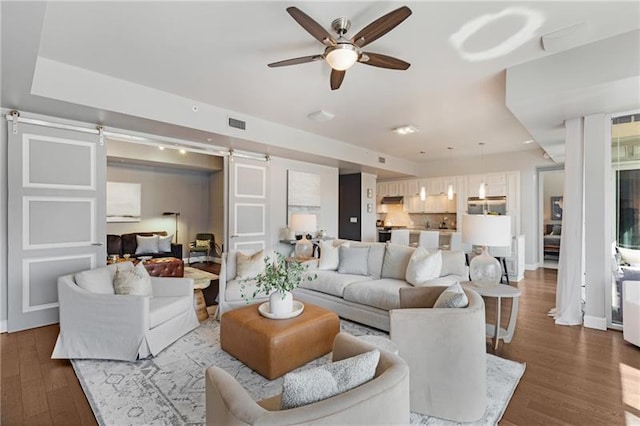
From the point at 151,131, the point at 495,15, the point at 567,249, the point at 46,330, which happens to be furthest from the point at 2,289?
the point at 567,249

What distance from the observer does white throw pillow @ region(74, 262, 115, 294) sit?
2842 mm

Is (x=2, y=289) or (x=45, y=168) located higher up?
(x=45, y=168)

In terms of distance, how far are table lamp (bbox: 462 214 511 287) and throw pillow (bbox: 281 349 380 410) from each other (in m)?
2.25

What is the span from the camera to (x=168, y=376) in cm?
249

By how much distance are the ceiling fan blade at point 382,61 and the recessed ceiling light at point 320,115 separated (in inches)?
77.5

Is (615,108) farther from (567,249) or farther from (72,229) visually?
(72,229)

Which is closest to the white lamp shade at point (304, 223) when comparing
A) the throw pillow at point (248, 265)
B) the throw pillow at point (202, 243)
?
the throw pillow at point (248, 265)

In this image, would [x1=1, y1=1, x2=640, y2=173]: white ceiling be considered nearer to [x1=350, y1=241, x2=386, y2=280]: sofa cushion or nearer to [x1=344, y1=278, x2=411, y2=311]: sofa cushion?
[x1=350, y1=241, x2=386, y2=280]: sofa cushion

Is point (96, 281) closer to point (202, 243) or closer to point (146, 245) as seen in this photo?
point (146, 245)

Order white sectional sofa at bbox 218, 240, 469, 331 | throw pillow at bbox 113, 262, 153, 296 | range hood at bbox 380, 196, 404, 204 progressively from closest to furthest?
throw pillow at bbox 113, 262, 153, 296
white sectional sofa at bbox 218, 240, 469, 331
range hood at bbox 380, 196, 404, 204

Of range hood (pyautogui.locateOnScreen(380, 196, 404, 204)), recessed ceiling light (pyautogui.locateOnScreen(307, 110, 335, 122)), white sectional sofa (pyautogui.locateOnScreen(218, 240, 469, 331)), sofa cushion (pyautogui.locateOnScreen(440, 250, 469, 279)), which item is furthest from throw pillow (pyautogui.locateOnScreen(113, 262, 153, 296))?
range hood (pyautogui.locateOnScreen(380, 196, 404, 204))

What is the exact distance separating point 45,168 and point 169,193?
4.59 meters

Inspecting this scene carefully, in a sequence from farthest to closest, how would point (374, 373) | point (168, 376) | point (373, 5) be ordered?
1. point (168, 376)
2. point (373, 5)
3. point (374, 373)

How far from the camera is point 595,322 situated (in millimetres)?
3615
